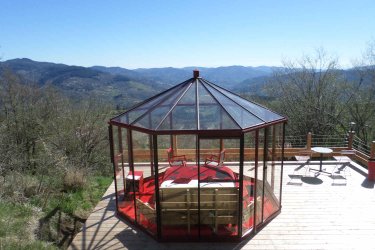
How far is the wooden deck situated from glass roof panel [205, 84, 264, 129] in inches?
84.5

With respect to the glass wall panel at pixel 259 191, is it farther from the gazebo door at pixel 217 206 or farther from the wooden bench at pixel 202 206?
the wooden bench at pixel 202 206

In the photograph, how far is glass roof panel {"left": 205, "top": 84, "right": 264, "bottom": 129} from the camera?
492 centimetres

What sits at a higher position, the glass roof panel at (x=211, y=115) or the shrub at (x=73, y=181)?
the glass roof panel at (x=211, y=115)

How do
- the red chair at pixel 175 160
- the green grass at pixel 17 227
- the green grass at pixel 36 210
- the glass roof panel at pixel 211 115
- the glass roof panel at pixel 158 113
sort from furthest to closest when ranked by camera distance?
the red chair at pixel 175 160
the glass roof panel at pixel 158 113
the glass roof panel at pixel 211 115
the green grass at pixel 36 210
the green grass at pixel 17 227

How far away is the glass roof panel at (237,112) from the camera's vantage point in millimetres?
4918

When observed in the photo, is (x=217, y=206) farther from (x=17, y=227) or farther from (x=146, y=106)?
(x=17, y=227)

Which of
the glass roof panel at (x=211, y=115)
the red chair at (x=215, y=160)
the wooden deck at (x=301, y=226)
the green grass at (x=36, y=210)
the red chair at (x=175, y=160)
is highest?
the glass roof panel at (x=211, y=115)

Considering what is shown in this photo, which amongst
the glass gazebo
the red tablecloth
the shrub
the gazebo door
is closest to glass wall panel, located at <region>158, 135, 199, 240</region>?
the glass gazebo

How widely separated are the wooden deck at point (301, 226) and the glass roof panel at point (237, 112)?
2145 millimetres

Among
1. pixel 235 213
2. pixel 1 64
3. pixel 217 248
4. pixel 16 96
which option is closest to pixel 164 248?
pixel 217 248

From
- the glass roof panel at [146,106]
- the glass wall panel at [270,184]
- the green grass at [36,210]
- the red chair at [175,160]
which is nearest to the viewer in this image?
the green grass at [36,210]

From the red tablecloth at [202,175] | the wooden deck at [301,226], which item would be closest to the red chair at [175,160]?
the red tablecloth at [202,175]

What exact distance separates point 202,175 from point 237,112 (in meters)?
1.58

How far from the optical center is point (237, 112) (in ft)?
17.1
